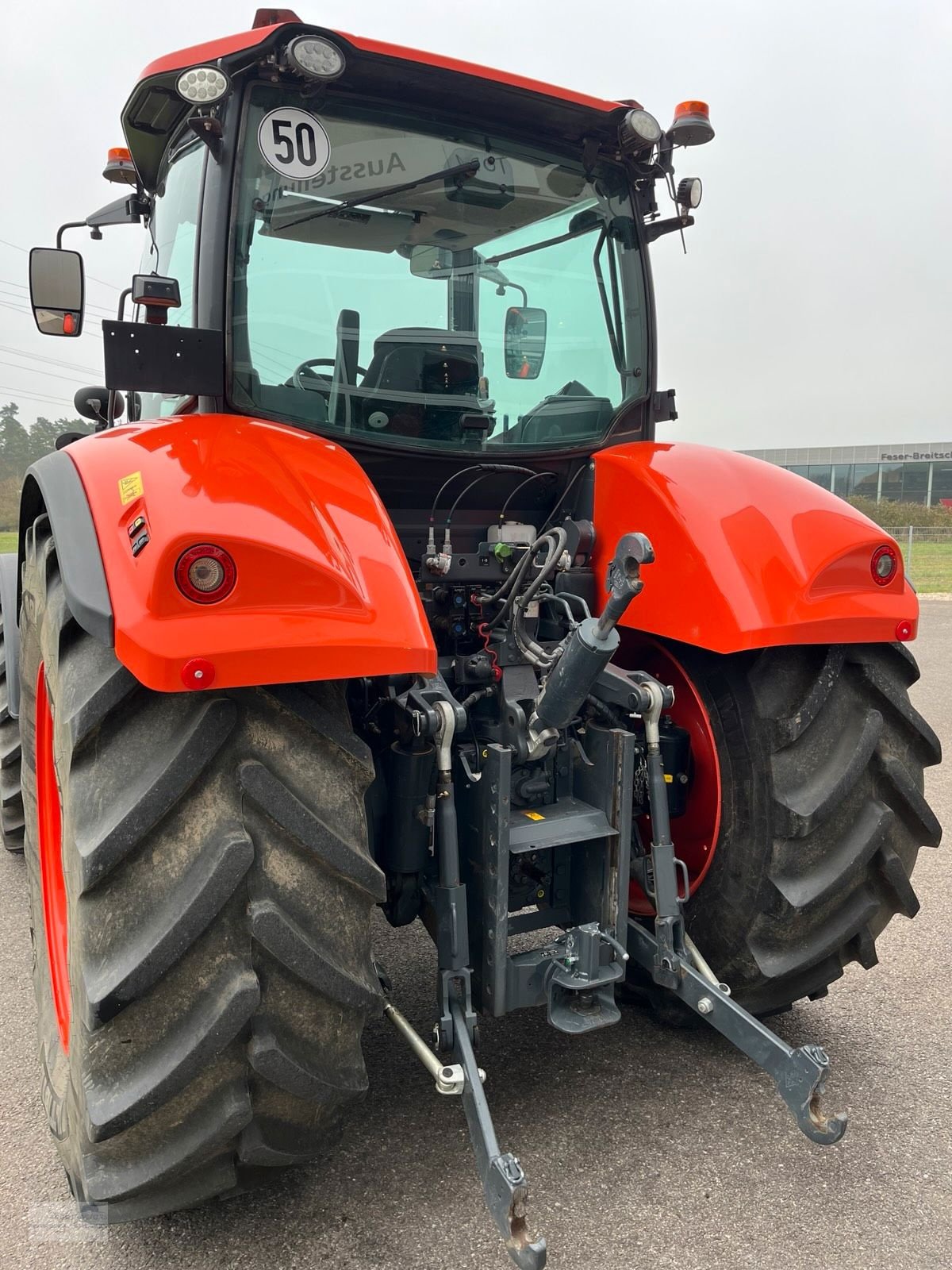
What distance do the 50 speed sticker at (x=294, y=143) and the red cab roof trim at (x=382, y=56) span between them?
16cm

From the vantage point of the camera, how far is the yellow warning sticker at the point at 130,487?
70.5 inches

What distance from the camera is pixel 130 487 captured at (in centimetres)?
182

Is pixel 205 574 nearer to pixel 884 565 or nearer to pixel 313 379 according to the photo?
pixel 313 379

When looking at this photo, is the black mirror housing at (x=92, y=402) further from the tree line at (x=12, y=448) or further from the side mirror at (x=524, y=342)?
the tree line at (x=12, y=448)

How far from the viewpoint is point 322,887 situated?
1.71 metres

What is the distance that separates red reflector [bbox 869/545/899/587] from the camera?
2.32 meters

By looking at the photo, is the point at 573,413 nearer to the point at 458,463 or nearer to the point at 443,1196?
the point at 458,463

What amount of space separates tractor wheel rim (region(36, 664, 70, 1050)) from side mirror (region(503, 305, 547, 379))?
4.90 feet

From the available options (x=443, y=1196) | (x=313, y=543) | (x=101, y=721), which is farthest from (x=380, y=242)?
(x=443, y=1196)

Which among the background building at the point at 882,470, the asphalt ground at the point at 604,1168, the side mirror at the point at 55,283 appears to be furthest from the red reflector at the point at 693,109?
the background building at the point at 882,470

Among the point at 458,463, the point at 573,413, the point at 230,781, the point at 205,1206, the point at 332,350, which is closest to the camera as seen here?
the point at 230,781

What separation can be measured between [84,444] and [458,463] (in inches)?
37.9

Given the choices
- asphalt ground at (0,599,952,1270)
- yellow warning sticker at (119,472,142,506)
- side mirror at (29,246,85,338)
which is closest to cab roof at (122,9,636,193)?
side mirror at (29,246,85,338)

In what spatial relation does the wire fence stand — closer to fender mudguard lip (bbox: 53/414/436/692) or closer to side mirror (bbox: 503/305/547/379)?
side mirror (bbox: 503/305/547/379)
